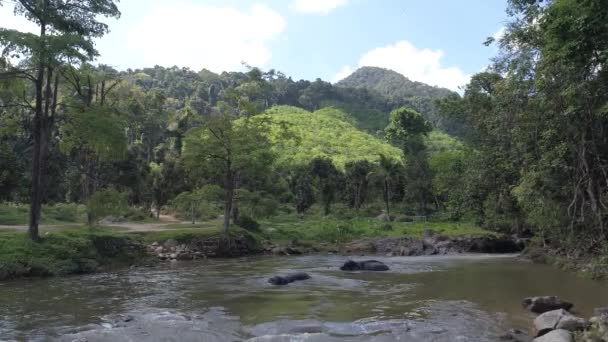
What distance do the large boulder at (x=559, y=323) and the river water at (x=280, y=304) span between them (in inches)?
32.0

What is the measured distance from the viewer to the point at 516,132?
22312mm

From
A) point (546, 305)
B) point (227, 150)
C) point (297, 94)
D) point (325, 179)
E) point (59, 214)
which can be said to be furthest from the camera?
point (297, 94)

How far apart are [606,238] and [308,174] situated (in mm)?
44974

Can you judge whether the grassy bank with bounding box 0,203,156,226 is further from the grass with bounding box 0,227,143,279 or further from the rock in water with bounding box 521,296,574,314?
the rock in water with bounding box 521,296,574,314

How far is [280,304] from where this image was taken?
14859 mm

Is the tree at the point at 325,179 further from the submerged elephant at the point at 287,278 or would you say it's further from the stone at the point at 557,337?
the stone at the point at 557,337

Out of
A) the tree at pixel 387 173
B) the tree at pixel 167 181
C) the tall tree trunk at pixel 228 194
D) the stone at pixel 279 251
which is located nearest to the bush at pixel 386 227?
the stone at pixel 279 251

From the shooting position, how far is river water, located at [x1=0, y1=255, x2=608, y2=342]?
1128cm

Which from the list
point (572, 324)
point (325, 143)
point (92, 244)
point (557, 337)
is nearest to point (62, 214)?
point (92, 244)

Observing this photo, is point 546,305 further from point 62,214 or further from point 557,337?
point 62,214

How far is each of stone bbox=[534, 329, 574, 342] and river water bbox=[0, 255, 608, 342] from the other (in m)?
0.96

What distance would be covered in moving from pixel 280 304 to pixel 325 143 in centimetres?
7871

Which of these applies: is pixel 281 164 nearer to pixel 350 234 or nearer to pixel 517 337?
pixel 350 234

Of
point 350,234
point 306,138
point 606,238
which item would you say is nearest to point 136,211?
point 350,234
